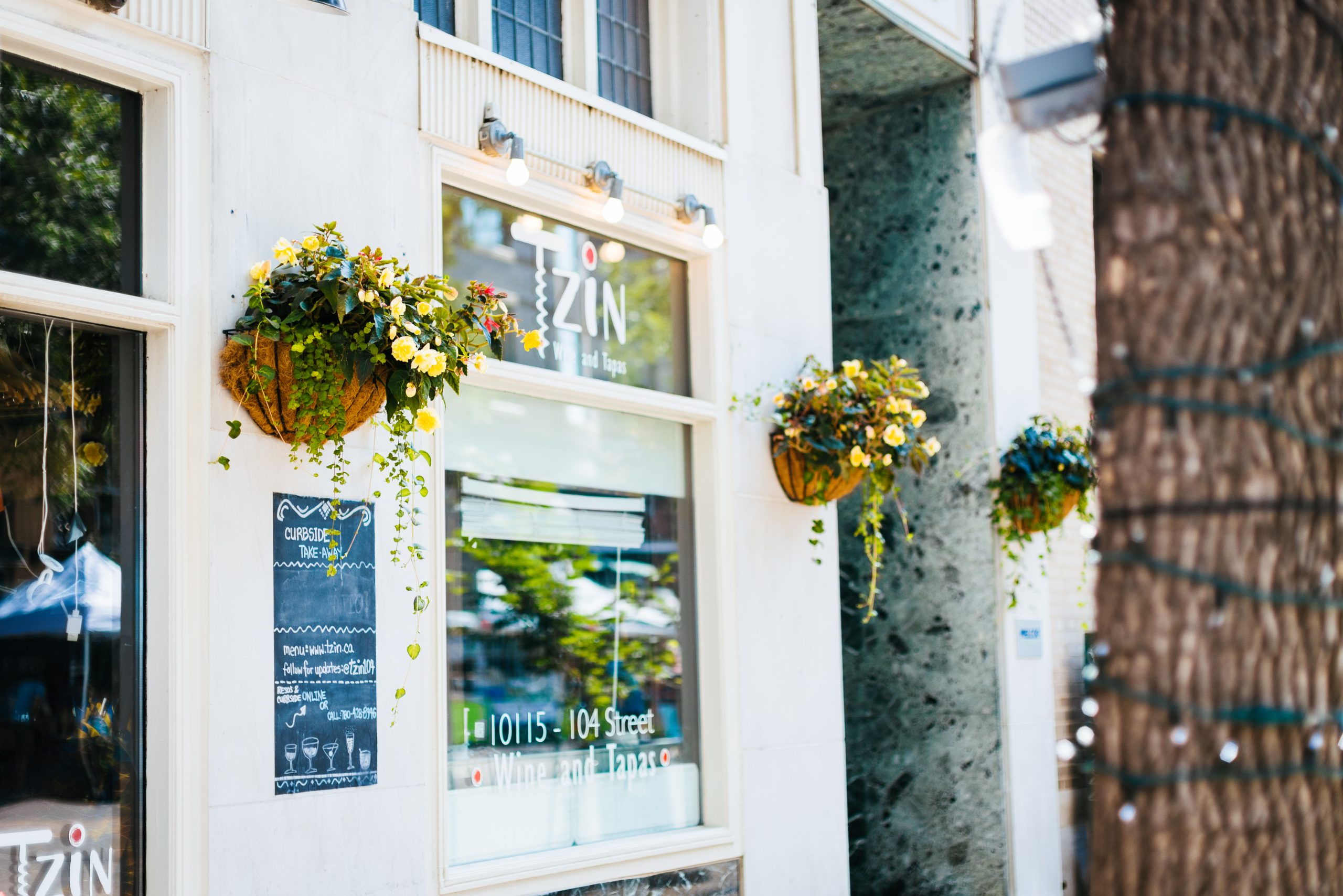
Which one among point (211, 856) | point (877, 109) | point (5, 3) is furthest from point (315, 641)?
point (877, 109)

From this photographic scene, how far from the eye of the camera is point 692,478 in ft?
21.9

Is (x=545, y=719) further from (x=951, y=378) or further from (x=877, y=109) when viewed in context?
(x=877, y=109)

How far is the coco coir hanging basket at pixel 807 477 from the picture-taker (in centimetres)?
668

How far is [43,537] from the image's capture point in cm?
430

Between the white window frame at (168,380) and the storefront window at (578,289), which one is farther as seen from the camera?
the storefront window at (578,289)

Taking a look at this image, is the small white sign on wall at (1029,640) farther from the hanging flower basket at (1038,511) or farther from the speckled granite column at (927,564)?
the hanging flower basket at (1038,511)

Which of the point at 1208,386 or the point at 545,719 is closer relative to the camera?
the point at 1208,386

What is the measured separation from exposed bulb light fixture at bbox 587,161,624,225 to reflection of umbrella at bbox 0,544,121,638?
2.68 metres

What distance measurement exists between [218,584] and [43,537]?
550 millimetres

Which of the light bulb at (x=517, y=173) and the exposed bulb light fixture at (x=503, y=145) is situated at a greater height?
the exposed bulb light fixture at (x=503, y=145)

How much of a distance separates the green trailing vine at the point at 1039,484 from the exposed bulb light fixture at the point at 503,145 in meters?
3.83

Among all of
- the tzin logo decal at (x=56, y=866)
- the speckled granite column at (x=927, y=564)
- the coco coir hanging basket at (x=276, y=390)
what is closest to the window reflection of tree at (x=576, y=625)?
the coco coir hanging basket at (x=276, y=390)

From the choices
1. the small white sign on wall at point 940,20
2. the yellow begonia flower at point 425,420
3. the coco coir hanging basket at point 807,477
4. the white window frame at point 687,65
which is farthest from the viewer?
the small white sign on wall at point 940,20

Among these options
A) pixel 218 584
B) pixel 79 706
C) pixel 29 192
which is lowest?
pixel 79 706
